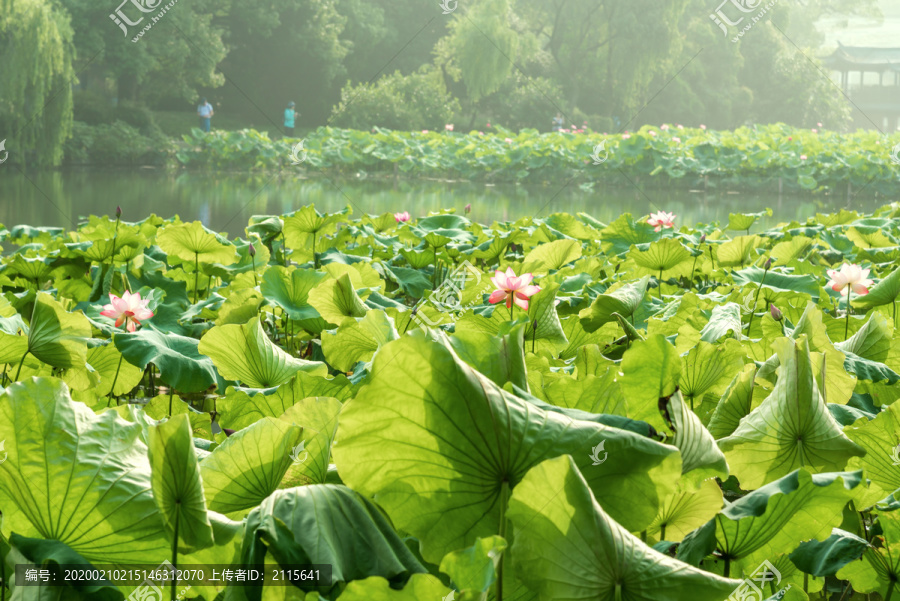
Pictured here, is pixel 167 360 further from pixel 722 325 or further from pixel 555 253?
pixel 555 253

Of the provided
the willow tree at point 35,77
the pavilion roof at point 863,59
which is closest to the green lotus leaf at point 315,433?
the willow tree at point 35,77

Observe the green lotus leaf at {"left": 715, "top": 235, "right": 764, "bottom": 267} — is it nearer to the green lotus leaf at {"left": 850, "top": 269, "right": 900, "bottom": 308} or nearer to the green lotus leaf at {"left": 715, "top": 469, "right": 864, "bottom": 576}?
the green lotus leaf at {"left": 850, "top": 269, "right": 900, "bottom": 308}

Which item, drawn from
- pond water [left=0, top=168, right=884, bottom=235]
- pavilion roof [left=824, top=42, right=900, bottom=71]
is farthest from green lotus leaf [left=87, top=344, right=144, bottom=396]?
pavilion roof [left=824, top=42, right=900, bottom=71]

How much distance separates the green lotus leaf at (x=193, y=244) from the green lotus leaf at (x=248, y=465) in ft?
4.20

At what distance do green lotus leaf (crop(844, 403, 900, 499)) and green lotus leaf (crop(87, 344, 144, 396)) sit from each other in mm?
905

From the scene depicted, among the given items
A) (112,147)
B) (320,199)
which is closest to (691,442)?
(320,199)

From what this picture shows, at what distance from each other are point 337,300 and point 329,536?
0.79 metres

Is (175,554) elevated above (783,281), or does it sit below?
above

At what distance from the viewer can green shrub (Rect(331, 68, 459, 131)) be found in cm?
1587

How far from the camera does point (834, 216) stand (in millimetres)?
3084

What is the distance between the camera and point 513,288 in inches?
44.5

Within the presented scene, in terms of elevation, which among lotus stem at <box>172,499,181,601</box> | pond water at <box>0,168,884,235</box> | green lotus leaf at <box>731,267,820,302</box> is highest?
lotus stem at <box>172,499,181,601</box>

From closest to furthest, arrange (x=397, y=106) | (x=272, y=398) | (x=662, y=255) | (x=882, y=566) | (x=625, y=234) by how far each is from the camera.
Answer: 1. (x=882, y=566)
2. (x=272, y=398)
3. (x=662, y=255)
4. (x=625, y=234)
5. (x=397, y=106)

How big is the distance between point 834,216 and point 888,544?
9.18 feet
